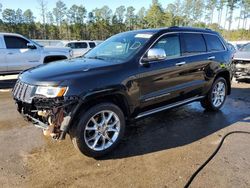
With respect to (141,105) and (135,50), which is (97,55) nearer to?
(135,50)

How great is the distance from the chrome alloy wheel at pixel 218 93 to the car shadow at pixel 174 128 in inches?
9.0

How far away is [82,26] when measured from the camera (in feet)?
210

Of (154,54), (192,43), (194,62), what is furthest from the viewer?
(192,43)

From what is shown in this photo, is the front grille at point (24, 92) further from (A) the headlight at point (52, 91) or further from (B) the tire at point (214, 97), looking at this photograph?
(B) the tire at point (214, 97)

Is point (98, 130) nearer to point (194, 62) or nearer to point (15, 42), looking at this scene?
point (194, 62)

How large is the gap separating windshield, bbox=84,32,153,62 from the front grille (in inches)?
54.7

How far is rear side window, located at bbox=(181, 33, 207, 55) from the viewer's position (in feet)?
17.4

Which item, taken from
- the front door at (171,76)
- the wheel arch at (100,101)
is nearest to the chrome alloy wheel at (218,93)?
the front door at (171,76)

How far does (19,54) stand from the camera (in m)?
10.5

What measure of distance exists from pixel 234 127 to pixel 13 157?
13.0ft

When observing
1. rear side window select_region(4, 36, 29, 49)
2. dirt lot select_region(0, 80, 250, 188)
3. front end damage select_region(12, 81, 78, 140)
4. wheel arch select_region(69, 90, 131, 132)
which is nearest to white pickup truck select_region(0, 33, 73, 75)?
rear side window select_region(4, 36, 29, 49)

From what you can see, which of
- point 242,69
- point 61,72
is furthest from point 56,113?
point 242,69

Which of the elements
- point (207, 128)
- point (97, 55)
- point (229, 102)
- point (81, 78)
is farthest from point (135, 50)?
point (229, 102)

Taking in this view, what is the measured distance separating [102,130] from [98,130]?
72 millimetres
